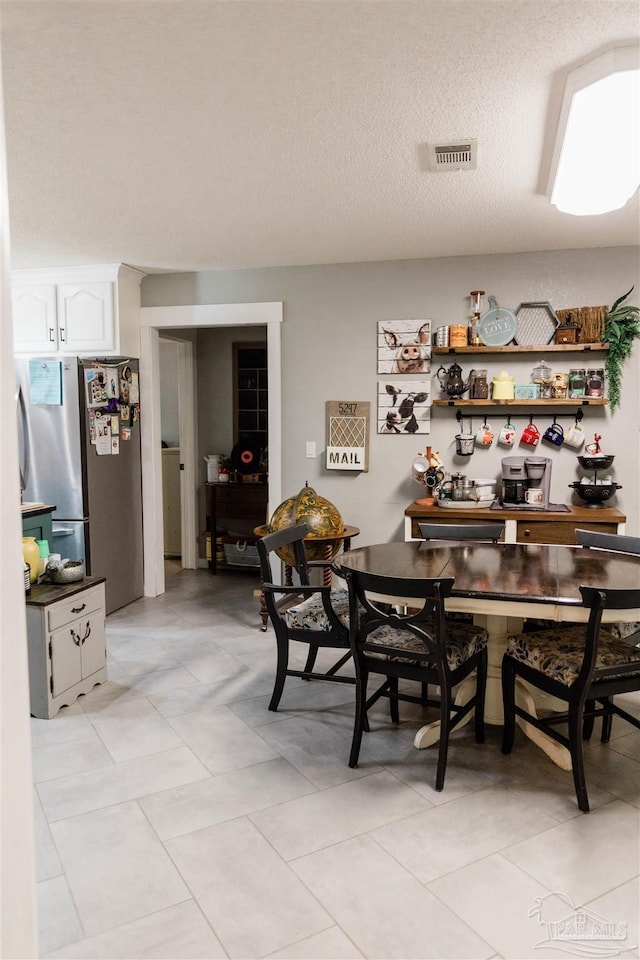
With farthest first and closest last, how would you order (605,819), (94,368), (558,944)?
(94,368)
(605,819)
(558,944)

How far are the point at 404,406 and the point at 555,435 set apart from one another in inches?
40.7

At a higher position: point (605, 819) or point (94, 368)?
point (94, 368)

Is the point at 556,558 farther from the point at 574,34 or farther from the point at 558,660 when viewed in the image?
the point at 574,34

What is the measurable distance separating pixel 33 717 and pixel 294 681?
1281 millimetres

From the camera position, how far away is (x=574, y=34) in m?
1.85

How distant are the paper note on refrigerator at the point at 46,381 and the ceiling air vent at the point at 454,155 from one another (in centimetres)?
280

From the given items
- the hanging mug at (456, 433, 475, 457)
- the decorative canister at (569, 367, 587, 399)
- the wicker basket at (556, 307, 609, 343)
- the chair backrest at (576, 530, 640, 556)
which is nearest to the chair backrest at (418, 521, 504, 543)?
the chair backrest at (576, 530, 640, 556)

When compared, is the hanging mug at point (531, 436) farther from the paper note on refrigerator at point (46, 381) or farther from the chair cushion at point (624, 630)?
the paper note on refrigerator at point (46, 381)

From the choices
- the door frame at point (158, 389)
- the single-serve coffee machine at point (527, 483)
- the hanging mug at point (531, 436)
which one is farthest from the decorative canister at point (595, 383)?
the door frame at point (158, 389)

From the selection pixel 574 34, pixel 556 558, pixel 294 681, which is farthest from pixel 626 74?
pixel 294 681

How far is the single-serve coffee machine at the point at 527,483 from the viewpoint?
424cm

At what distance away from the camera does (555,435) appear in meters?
4.36

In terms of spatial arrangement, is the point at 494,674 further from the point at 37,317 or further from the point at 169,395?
the point at 169,395

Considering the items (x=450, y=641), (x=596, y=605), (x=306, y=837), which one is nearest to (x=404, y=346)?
(x=450, y=641)
